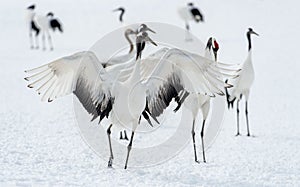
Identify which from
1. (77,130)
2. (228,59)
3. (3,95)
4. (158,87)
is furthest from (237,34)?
(158,87)

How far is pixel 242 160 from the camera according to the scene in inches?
275

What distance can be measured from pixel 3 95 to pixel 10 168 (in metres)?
5.58

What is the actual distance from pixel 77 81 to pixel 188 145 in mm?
2745

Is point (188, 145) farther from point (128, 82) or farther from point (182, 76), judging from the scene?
point (128, 82)

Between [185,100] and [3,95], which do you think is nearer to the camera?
[185,100]

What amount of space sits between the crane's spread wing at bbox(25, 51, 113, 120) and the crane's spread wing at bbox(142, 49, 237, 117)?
54 centimetres

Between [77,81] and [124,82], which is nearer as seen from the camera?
[77,81]

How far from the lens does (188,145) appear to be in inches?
314

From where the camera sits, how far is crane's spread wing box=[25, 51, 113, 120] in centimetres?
558

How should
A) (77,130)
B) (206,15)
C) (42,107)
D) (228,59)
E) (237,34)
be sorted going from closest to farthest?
(77,130) < (42,107) < (228,59) < (237,34) < (206,15)

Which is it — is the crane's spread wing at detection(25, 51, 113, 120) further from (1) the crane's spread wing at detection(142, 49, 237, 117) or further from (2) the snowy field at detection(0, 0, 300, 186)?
(2) the snowy field at detection(0, 0, 300, 186)

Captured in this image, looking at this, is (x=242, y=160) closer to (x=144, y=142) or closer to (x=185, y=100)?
(x=185, y=100)

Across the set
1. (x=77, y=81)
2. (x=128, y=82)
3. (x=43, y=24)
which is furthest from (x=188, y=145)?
(x=43, y=24)

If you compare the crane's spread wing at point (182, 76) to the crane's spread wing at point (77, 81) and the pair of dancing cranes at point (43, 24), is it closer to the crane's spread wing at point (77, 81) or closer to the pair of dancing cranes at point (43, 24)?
the crane's spread wing at point (77, 81)
